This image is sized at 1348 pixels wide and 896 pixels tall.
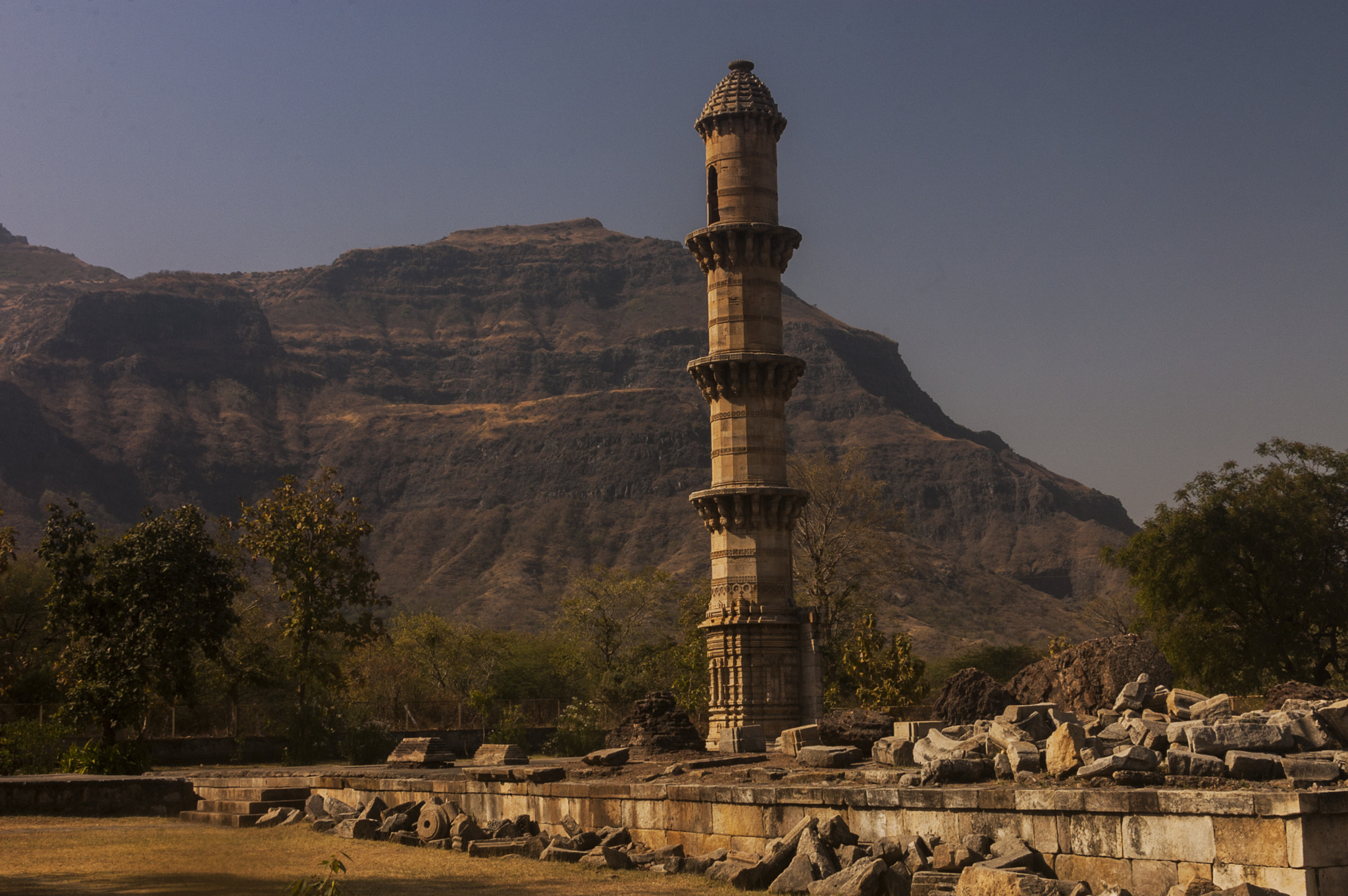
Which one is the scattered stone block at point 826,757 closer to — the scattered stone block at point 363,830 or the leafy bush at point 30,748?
the scattered stone block at point 363,830

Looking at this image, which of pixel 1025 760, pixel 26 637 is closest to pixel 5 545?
pixel 1025 760

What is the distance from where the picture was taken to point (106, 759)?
2342 centimetres

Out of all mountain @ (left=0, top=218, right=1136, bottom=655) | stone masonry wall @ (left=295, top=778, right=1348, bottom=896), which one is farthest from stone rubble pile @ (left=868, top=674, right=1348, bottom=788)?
mountain @ (left=0, top=218, right=1136, bottom=655)

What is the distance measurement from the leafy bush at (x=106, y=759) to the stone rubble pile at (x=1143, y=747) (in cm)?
1547

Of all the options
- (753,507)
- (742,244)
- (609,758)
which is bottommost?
(609,758)

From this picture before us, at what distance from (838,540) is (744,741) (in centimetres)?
3205

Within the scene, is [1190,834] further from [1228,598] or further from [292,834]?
[1228,598]

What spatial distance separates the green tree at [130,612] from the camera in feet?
80.9

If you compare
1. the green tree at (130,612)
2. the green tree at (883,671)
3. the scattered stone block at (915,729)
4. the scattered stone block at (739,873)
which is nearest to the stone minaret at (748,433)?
the scattered stone block at (915,729)

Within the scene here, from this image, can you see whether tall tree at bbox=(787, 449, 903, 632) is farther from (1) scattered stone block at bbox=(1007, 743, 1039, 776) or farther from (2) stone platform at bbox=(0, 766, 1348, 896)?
(1) scattered stone block at bbox=(1007, 743, 1039, 776)

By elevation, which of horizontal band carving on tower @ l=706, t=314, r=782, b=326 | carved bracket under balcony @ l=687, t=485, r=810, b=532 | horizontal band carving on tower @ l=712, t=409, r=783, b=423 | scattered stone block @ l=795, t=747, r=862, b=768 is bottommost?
scattered stone block @ l=795, t=747, r=862, b=768

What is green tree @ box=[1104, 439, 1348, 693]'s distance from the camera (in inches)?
1379

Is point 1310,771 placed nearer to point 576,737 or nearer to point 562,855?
point 562,855

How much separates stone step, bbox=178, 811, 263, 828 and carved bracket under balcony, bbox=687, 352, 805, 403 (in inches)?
485
